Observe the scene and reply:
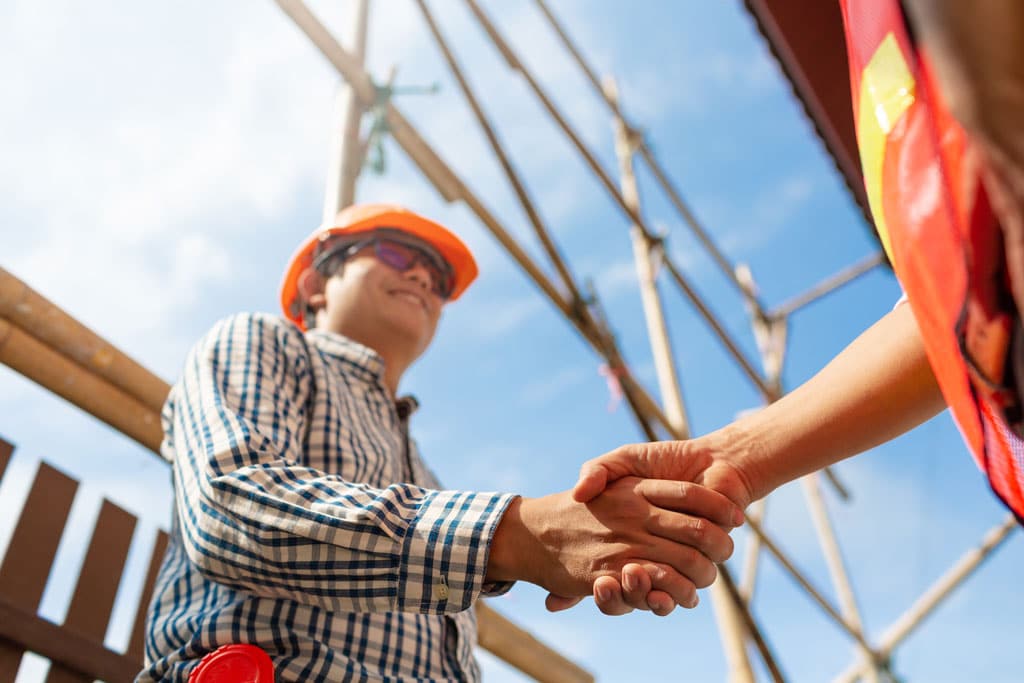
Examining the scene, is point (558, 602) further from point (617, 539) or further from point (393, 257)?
point (393, 257)

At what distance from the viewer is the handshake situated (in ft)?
3.89

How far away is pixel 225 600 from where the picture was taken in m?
1.38

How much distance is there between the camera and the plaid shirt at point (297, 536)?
3.89 feet

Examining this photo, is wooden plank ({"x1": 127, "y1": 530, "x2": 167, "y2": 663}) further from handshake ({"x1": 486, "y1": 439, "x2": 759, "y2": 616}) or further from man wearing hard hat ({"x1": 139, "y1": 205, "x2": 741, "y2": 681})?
handshake ({"x1": 486, "y1": 439, "x2": 759, "y2": 616})

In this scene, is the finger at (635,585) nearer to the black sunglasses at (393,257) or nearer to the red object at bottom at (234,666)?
the red object at bottom at (234,666)

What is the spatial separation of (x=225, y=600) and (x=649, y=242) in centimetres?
531

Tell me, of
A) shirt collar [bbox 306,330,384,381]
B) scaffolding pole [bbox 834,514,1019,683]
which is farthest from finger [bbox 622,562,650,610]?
scaffolding pole [bbox 834,514,1019,683]

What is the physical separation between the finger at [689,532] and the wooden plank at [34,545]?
1.28 metres

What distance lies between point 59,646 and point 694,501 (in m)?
1.35

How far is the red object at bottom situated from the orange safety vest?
1016 mm

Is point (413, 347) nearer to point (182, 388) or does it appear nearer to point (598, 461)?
point (182, 388)

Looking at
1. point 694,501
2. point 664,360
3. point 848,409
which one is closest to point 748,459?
point 694,501

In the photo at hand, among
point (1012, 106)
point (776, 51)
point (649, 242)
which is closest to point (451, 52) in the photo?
point (776, 51)

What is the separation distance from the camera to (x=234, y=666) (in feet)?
4.16
